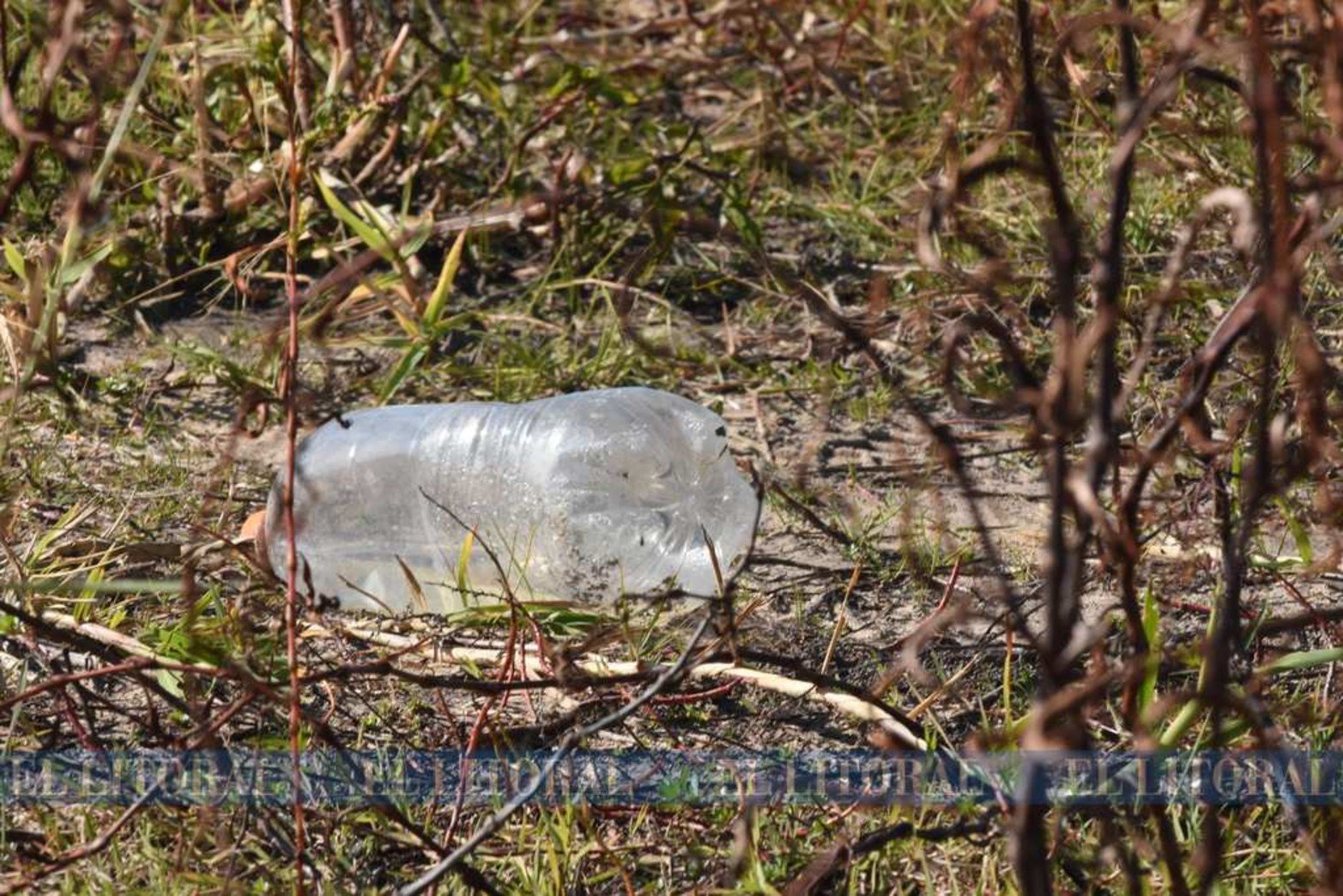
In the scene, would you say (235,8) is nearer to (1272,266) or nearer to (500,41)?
(500,41)

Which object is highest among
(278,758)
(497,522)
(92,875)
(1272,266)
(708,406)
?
(1272,266)

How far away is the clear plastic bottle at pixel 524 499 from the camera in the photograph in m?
2.59

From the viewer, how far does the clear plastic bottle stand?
8.51 feet

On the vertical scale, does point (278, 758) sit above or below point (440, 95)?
below

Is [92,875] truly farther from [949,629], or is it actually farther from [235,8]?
[235,8]

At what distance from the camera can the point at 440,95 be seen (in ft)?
11.9

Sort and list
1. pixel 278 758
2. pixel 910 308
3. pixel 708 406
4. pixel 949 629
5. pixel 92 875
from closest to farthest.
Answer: pixel 92 875
pixel 278 758
pixel 949 629
pixel 708 406
pixel 910 308

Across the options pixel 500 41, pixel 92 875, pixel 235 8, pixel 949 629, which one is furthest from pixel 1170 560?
pixel 235 8

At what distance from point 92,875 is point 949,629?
1145mm

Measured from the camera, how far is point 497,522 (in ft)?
8.76

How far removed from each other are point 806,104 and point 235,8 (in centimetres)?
134

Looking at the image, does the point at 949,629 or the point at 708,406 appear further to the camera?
the point at 708,406

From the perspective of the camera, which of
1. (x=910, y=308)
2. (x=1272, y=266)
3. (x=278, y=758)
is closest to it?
(x=1272, y=266)

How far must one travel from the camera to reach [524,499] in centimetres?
267
